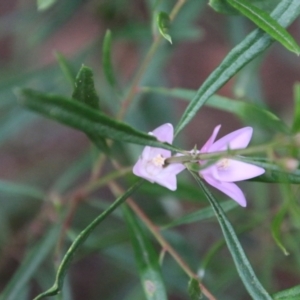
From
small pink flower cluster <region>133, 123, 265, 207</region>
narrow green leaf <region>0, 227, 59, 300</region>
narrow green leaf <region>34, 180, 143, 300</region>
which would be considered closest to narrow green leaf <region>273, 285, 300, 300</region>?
small pink flower cluster <region>133, 123, 265, 207</region>

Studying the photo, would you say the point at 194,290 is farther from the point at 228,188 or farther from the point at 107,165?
the point at 107,165

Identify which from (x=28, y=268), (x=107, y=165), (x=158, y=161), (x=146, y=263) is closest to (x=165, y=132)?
(x=158, y=161)

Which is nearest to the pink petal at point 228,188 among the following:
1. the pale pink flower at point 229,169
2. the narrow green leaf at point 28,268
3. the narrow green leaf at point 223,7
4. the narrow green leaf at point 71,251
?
the pale pink flower at point 229,169

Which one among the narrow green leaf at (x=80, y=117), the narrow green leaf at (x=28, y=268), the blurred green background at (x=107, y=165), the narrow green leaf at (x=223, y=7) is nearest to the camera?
the narrow green leaf at (x=80, y=117)

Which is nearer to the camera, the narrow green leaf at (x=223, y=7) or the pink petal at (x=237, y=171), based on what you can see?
the pink petal at (x=237, y=171)

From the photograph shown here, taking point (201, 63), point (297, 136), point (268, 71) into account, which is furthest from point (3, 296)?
point (268, 71)

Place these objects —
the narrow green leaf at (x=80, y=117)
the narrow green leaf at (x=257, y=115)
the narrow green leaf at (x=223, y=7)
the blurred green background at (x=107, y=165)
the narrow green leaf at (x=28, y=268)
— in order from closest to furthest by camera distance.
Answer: the narrow green leaf at (x=80, y=117), the narrow green leaf at (x=257, y=115), the narrow green leaf at (x=223, y=7), the narrow green leaf at (x=28, y=268), the blurred green background at (x=107, y=165)

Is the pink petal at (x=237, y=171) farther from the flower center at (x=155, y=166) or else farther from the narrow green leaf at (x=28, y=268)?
the narrow green leaf at (x=28, y=268)
